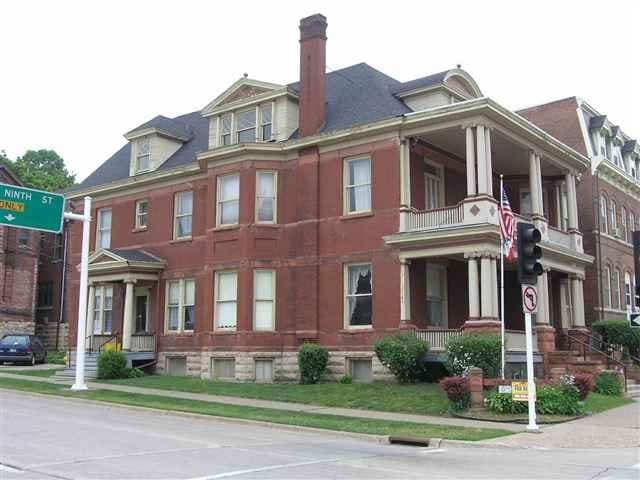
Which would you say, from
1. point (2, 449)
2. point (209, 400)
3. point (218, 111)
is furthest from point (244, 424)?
point (218, 111)

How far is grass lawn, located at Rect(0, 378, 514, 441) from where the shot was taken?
1459cm

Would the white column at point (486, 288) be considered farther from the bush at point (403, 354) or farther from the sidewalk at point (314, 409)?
the sidewalk at point (314, 409)

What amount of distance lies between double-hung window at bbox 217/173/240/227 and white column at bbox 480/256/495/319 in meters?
9.57

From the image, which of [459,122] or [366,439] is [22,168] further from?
[366,439]

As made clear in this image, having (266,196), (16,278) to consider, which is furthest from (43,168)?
(266,196)

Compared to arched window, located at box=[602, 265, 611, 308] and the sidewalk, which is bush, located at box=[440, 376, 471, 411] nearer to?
the sidewalk

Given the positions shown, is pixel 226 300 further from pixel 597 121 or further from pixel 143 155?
pixel 597 121

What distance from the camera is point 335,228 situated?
25.8 meters

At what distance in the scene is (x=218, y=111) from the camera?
1147 inches

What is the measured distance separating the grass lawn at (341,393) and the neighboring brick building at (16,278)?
23.4 meters

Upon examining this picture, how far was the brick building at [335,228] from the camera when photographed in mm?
23688

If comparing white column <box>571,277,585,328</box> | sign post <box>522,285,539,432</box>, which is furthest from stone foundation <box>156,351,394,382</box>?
white column <box>571,277,585,328</box>

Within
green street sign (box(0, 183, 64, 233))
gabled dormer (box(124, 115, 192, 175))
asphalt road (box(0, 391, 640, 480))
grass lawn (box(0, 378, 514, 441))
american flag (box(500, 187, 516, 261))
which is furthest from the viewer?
gabled dormer (box(124, 115, 192, 175))

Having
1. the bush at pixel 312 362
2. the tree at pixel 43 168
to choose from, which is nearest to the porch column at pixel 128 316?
the bush at pixel 312 362
